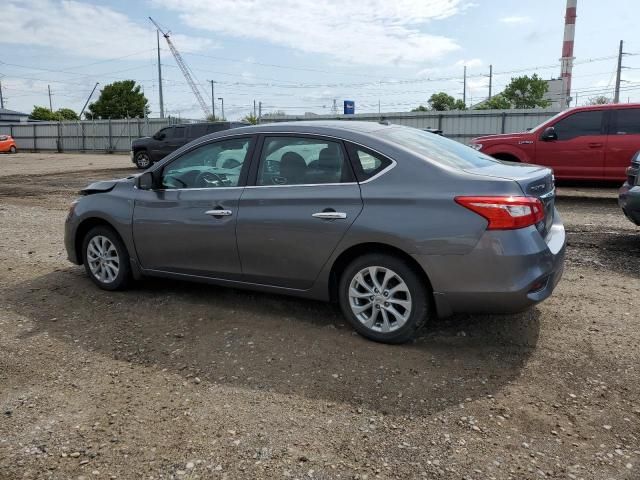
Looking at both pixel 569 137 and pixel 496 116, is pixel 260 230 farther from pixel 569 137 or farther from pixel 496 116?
pixel 496 116

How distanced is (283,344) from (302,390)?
691 mm

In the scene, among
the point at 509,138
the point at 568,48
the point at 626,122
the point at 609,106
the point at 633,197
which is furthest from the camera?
the point at 568,48

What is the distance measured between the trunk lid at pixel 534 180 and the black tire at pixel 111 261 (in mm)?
3235

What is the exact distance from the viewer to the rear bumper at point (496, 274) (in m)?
3.49

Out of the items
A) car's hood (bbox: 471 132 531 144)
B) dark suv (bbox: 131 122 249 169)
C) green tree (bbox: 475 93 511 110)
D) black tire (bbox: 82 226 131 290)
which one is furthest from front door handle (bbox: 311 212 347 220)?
green tree (bbox: 475 93 511 110)

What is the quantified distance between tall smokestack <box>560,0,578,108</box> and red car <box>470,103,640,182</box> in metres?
61.0

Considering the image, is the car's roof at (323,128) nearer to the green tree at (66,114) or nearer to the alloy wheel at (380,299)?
the alloy wheel at (380,299)

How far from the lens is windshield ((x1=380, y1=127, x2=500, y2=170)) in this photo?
3.99m

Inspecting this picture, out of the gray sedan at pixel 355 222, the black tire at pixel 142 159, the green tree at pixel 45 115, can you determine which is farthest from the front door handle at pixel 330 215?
the green tree at pixel 45 115

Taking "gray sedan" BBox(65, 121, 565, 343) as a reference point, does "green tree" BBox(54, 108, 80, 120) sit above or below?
above

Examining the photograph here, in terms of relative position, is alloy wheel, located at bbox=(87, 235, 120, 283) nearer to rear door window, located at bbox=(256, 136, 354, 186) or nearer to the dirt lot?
the dirt lot

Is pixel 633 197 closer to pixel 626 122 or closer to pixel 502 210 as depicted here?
pixel 502 210

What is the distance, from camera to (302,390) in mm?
3406

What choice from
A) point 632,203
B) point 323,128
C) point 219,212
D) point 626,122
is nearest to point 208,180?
point 219,212
